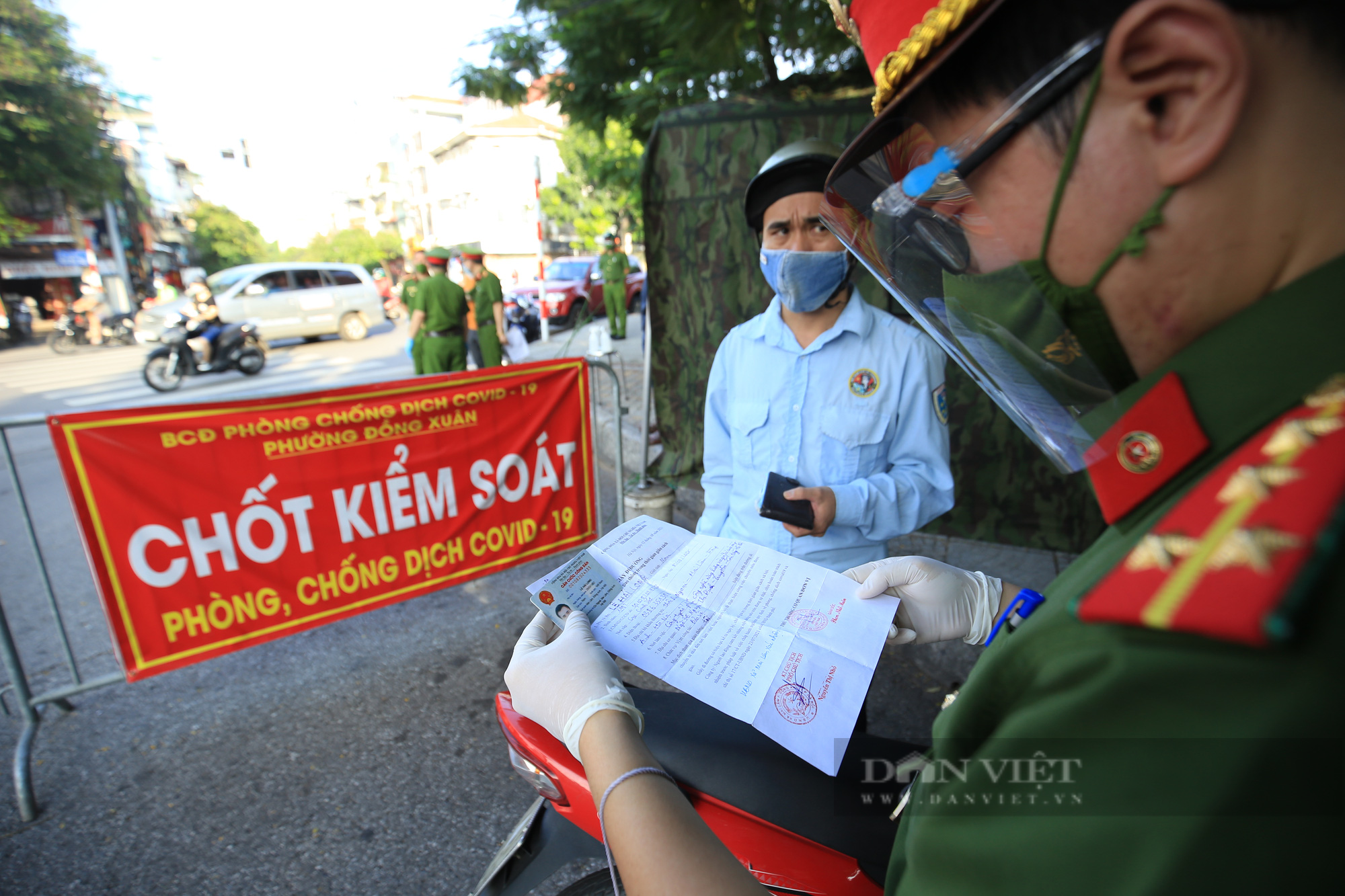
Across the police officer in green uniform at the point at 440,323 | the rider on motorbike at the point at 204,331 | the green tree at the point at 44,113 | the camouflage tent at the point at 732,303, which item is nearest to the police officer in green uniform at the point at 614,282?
the police officer in green uniform at the point at 440,323

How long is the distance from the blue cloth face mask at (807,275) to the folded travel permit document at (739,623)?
928mm

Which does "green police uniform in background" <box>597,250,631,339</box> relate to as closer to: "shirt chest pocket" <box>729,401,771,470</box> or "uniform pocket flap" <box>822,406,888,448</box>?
"shirt chest pocket" <box>729,401,771,470</box>

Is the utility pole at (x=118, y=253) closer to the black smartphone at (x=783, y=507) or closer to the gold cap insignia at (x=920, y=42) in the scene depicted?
the black smartphone at (x=783, y=507)

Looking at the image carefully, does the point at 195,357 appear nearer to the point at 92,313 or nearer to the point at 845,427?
the point at 92,313

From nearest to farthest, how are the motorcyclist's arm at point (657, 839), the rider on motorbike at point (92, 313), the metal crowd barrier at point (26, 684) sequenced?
the motorcyclist's arm at point (657, 839) → the metal crowd barrier at point (26, 684) → the rider on motorbike at point (92, 313)

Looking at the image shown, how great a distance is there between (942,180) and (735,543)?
82cm

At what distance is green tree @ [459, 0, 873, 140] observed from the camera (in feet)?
13.0

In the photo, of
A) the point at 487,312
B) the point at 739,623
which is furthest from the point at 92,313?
the point at 739,623

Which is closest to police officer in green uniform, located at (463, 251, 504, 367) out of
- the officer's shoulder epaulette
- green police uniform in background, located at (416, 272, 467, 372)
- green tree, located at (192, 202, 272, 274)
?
green police uniform in background, located at (416, 272, 467, 372)

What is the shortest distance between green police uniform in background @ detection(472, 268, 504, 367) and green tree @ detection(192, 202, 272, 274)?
47.8 m

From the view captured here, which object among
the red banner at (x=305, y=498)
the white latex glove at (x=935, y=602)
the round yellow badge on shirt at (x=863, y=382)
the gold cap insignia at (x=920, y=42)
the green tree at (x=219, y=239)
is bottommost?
the red banner at (x=305, y=498)

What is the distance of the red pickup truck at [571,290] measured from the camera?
1517cm

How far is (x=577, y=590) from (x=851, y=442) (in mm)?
1051

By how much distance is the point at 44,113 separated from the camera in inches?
760
